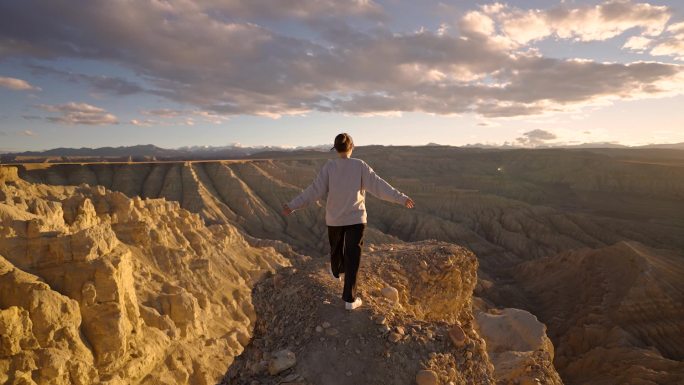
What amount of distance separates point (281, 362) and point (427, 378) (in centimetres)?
142

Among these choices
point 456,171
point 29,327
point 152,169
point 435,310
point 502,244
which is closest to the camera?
point 435,310

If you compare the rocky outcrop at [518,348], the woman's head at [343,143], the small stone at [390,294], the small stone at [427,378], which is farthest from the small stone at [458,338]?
the rocky outcrop at [518,348]

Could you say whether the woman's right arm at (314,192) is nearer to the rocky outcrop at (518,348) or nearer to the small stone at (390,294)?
the small stone at (390,294)

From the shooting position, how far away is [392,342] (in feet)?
13.7

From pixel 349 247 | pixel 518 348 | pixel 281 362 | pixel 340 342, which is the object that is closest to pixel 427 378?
pixel 340 342

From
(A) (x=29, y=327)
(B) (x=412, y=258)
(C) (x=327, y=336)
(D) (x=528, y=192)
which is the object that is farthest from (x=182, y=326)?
(D) (x=528, y=192)

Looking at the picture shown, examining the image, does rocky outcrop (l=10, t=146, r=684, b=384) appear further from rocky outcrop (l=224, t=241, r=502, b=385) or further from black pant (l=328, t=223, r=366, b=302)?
black pant (l=328, t=223, r=366, b=302)

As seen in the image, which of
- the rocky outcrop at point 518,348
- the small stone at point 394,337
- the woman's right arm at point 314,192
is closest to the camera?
the small stone at point 394,337

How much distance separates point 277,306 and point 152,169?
52.3m

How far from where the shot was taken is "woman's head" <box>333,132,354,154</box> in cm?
489

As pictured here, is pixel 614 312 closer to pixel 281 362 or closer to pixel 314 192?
pixel 314 192

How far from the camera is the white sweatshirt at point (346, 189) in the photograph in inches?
188

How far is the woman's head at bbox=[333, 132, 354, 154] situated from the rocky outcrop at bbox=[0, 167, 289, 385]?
3.12 meters

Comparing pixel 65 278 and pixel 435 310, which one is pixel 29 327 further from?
pixel 435 310
